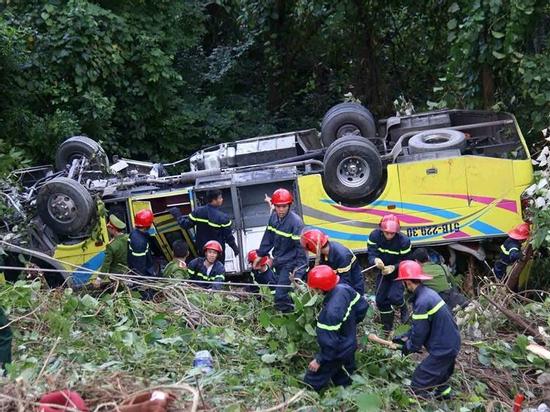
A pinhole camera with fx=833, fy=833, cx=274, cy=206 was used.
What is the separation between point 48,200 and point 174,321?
9.35 ft

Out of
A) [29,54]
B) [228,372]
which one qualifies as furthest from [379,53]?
[228,372]

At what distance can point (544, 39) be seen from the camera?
1114 cm

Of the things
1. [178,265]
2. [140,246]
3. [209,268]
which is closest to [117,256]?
[140,246]

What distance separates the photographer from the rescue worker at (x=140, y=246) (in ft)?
28.7

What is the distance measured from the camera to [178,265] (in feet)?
28.3

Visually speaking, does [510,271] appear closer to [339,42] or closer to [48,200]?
[48,200]

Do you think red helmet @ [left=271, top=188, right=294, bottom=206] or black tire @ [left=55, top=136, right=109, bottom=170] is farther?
black tire @ [left=55, top=136, right=109, bottom=170]

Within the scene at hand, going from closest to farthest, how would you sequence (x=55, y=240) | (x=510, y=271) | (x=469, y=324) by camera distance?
(x=469, y=324)
(x=510, y=271)
(x=55, y=240)

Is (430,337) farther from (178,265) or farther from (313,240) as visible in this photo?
(178,265)

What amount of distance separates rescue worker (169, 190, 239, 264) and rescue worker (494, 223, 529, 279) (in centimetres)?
283

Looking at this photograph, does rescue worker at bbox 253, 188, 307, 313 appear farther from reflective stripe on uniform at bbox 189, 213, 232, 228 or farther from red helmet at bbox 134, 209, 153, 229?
red helmet at bbox 134, 209, 153, 229

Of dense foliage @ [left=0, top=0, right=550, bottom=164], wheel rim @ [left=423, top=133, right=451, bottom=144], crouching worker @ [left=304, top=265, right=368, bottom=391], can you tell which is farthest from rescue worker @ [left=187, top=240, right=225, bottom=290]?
dense foliage @ [left=0, top=0, right=550, bottom=164]

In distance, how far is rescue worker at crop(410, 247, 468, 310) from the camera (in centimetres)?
786

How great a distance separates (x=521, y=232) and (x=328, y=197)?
2.10 meters
